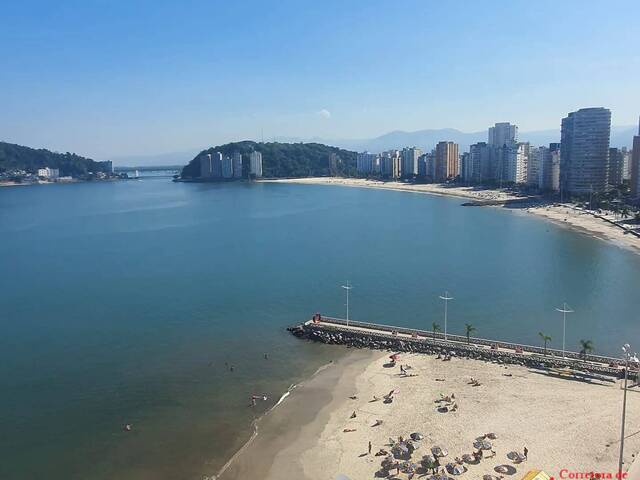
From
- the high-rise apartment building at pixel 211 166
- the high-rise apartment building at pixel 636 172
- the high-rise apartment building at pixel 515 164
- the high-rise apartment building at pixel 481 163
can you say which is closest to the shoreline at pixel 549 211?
the high-rise apartment building at pixel 515 164

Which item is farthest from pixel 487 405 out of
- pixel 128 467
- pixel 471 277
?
pixel 471 277

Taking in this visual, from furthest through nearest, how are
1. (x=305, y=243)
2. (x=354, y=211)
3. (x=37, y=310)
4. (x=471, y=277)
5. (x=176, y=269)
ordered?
1. (x=354, y=211)
2. (x=305, y=243)
3. (x=176, y=269)
4. (x=471, y=277)
5. (x=37, y=310)

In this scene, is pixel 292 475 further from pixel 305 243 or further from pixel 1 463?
pixel 305 243

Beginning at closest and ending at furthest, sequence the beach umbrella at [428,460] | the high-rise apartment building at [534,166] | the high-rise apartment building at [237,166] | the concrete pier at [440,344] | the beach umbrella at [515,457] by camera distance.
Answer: the beach umbrella at [428,460] → the beach umbrella at [515,457] → the concrete pier at [440,344] → the high-rise apartment building at [534,166] → the high-rise apartment building at [237,166]

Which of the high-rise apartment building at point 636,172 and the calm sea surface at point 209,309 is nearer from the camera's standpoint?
the calm sea surface at point 209,309

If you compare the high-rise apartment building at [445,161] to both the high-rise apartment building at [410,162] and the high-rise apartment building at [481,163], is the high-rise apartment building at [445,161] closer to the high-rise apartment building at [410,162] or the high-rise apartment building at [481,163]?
the high-rise apartment building at [481,163]

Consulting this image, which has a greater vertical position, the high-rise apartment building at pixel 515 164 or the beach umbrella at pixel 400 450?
the high-rise apartment building at pixel 515 164
